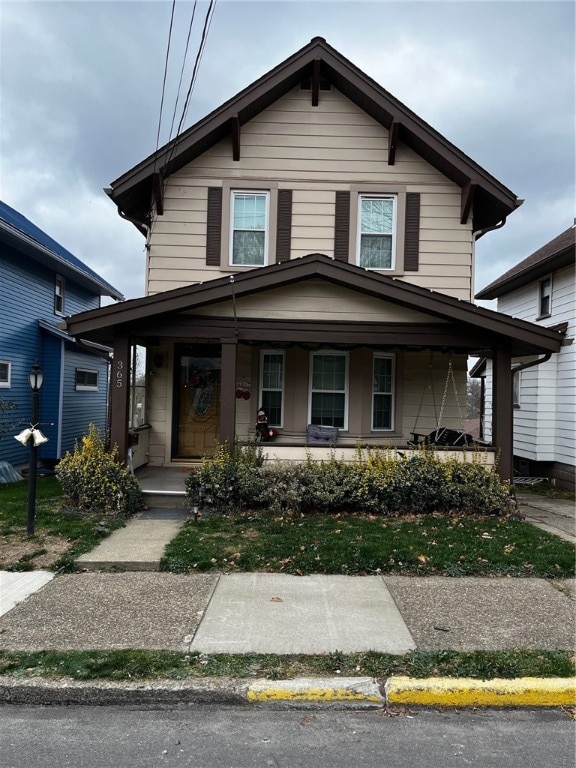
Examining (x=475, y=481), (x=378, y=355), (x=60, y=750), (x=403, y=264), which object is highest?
(x=403, y=264)

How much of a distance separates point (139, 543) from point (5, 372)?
8.83m

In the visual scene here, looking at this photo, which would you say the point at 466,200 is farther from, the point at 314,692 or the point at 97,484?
the point at 314,692

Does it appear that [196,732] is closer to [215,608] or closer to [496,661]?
[215,608]

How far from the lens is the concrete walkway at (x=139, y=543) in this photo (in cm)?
581

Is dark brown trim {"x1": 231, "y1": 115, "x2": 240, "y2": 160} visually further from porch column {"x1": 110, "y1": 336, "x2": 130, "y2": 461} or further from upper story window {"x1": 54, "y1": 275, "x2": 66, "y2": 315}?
upper story window {"x1": 54, "y1": 275, "x2": 66, "y2": 315}

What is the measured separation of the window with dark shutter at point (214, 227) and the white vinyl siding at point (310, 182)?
3.9 inches

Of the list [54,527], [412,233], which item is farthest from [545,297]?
[54,527]

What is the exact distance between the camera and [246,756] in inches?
116

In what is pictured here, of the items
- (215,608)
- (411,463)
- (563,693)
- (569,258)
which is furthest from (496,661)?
(569,258)

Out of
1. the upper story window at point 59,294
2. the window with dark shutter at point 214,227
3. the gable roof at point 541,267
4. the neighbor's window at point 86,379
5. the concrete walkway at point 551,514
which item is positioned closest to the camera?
the concrete walkway at point 551,514

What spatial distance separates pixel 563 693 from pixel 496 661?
445mm

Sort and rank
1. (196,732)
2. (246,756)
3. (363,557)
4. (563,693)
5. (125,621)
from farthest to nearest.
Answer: (363,557)
(125,621)
(563,693)
(196,732)
(246,756)

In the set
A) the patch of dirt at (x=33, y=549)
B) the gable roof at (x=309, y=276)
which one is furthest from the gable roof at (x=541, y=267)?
the patch of dirt at (x=33, y=549)

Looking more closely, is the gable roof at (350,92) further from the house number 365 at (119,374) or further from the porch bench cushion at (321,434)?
the porch bench cushion at (321,434)
